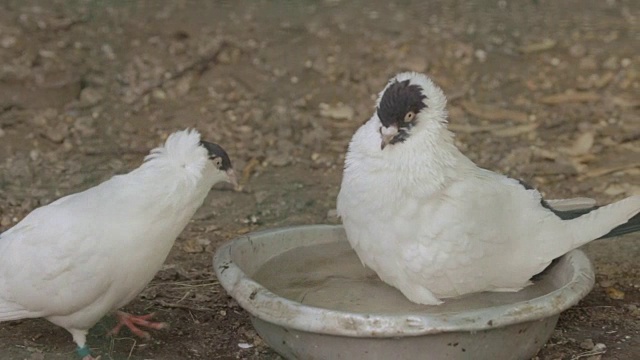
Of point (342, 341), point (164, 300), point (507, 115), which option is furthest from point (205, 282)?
point (507, 115)

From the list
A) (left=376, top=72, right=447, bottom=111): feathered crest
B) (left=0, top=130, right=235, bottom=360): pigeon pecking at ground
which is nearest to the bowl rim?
(left=0, top=130, right=235, bottom=360): pigeon pecking at ground

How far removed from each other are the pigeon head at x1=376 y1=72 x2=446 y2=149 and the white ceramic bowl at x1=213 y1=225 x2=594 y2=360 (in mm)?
738

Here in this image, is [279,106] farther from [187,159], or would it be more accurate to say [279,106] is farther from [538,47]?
[187,159]

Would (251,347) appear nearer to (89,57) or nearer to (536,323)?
(536,323)

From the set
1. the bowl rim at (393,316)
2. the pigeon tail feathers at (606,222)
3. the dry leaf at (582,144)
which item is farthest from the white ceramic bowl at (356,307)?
the dry leaf at (582,144)

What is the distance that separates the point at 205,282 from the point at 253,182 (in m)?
1.53

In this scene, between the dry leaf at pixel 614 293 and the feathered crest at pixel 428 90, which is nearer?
the feathered crest at pixel 428 90

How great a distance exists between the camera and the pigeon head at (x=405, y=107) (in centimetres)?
419

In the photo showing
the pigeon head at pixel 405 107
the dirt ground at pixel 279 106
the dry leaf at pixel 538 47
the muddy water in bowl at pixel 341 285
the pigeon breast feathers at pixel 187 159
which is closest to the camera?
the pigeon head at pixel 405 107

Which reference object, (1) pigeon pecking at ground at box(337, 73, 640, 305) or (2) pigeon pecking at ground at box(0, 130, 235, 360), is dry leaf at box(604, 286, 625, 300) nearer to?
(1) pigeon pecking at ground at box(337, 73, 640, 305)

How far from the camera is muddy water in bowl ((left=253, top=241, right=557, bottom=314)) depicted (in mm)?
4531

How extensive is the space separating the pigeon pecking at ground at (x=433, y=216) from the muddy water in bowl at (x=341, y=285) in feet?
0.37

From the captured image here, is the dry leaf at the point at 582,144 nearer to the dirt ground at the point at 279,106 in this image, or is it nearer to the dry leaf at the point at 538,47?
the dirt ground at the point at 279,106

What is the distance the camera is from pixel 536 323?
413 centimetres
